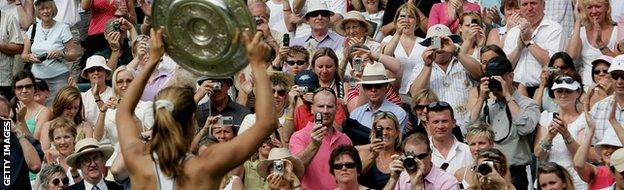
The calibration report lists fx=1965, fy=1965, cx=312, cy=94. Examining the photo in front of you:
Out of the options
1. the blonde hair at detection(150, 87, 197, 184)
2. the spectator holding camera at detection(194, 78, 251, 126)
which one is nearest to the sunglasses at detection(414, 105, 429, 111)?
the spectator holding camera at detection(194, 78, 251, 126)

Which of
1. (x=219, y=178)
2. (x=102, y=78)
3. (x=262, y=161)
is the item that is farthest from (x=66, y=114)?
(x=219, y=178)

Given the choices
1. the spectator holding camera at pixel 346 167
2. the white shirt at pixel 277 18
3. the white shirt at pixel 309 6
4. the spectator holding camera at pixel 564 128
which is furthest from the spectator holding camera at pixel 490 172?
the white shirt at pixel 277 18

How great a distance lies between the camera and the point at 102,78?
19.8 metres

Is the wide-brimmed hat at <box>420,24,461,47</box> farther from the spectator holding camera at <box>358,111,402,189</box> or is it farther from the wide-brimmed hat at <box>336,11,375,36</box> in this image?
the spectator holding camera at <box>358,111,402,189</box>

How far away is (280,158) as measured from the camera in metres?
16.0

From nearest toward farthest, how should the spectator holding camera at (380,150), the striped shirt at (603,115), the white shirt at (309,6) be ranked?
the spectator holding camera at (380,150)
the striped shirt at (603,115)
the white shirt at (309,6)

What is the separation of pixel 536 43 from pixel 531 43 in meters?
0.20

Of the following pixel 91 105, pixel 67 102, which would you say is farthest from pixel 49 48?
pixel 67 102

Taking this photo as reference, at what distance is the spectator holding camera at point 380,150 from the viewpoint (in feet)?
53.3

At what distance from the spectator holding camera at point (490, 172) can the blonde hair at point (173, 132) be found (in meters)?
4.51

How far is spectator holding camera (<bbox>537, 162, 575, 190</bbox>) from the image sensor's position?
50.0 feet

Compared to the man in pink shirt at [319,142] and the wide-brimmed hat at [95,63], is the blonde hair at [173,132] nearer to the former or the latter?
the man in pink shirt at [319,142]

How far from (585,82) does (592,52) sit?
1.15ft

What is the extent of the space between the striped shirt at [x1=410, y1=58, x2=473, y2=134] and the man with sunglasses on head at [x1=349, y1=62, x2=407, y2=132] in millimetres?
649
